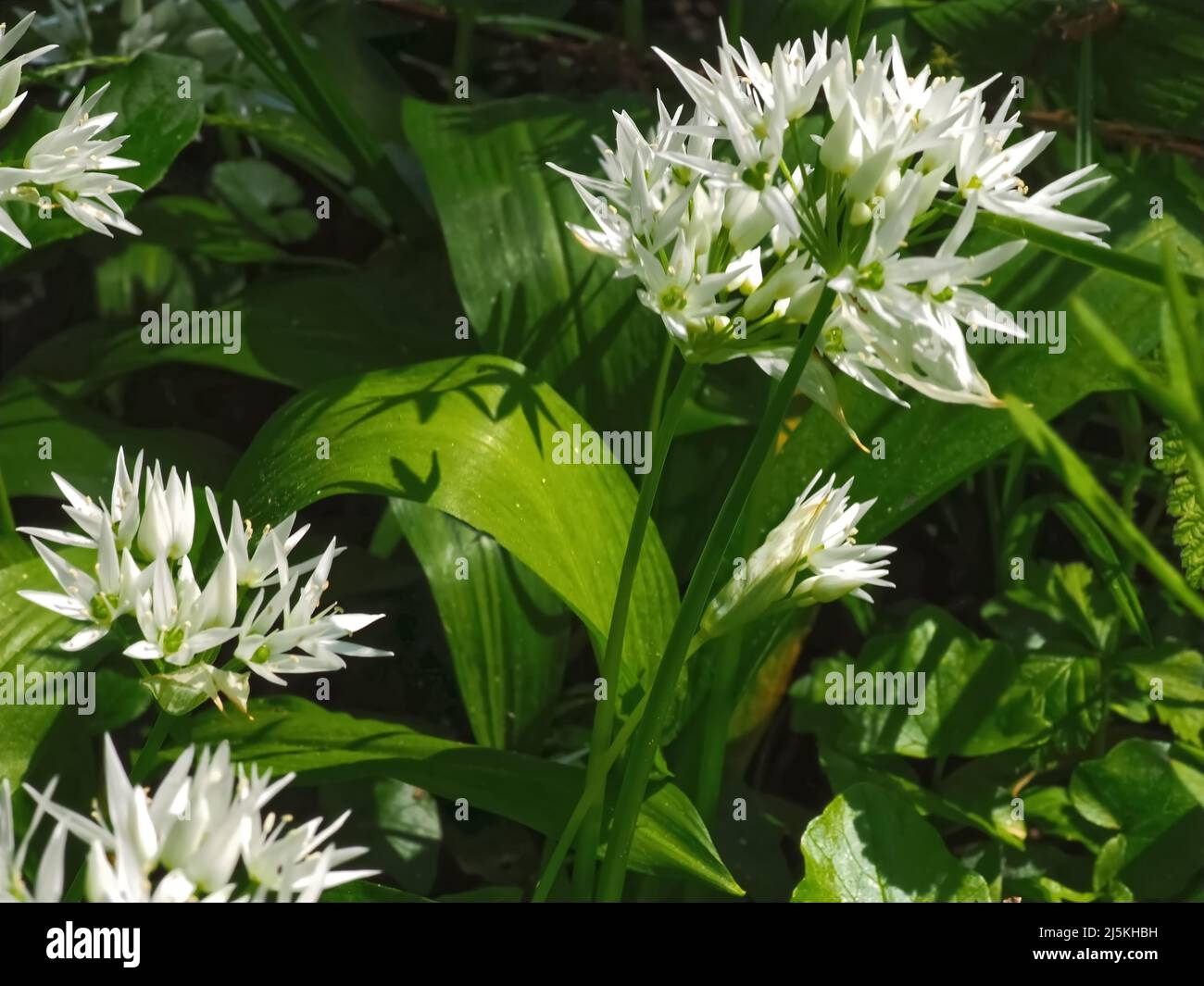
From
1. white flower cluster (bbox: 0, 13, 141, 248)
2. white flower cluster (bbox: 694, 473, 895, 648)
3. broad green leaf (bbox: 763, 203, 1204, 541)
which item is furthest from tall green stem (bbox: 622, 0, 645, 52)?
white flower cluster (bbox: 694, 473, 895, 648)

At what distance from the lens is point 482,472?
1051mm

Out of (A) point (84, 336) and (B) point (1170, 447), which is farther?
(A) point (84, 336)

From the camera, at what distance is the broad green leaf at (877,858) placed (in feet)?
3.32

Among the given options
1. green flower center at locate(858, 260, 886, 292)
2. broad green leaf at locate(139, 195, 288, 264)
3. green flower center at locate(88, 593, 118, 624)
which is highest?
broad green leaf at locate(139, 195, 288, 264)

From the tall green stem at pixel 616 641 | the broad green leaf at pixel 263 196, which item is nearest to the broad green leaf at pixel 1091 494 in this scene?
the tall green stem at pixel 616 641

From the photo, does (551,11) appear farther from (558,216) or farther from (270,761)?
(270,761)

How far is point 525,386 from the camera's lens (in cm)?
113

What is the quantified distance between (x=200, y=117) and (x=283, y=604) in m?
0.75

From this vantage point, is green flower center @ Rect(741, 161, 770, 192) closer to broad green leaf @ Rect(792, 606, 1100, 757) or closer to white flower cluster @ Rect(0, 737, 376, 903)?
white flower cluster @ Rect(0, 737, 376, 903)

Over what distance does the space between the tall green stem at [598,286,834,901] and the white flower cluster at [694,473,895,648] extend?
80mm

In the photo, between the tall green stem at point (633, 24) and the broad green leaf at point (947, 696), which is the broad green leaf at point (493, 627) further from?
the tall green stem at point (633, 24)

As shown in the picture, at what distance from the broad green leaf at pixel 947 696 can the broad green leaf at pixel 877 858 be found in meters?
0.17

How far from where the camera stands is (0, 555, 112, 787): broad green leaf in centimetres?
101
